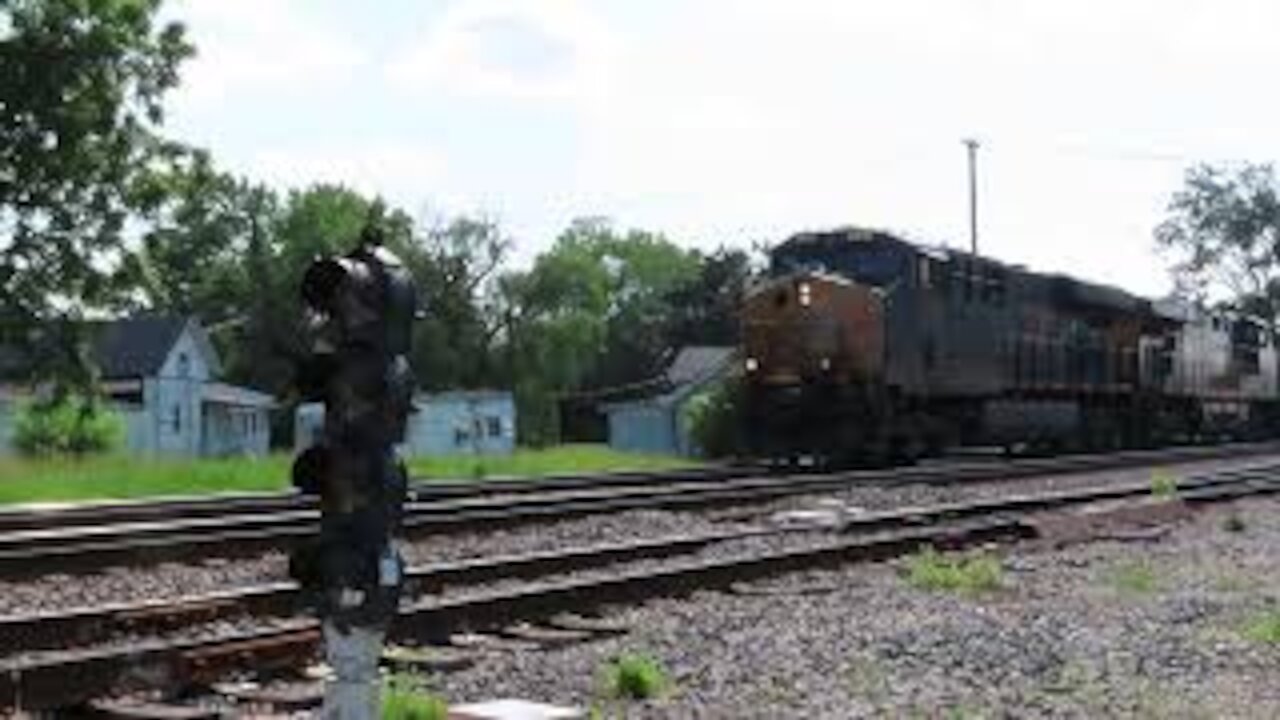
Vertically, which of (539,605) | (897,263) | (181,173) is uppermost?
(181,173)

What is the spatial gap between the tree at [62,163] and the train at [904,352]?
46.4 ft

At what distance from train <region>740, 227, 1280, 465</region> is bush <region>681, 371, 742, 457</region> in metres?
5.15

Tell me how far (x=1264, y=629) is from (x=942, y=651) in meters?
1.89

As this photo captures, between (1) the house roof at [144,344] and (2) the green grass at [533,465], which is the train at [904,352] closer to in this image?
(2) the green grass at [533,465]

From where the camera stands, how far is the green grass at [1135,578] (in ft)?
43.0

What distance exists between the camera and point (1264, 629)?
10.4 meters

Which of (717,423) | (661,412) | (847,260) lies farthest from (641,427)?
(847,260)

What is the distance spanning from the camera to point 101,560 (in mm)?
13453

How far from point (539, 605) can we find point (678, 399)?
62.6m

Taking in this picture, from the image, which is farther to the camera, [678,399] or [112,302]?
[678,399]

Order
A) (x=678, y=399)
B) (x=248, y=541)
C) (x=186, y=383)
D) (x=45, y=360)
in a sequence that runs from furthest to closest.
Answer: (x=186, y=383), (x=678, y=399), (x=45, y=360), (x=248, y=541)

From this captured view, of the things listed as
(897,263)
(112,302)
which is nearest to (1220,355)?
(897,263)

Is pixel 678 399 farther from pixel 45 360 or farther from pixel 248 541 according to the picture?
pixel 248 541

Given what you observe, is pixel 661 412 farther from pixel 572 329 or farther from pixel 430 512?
pixel 430 512
